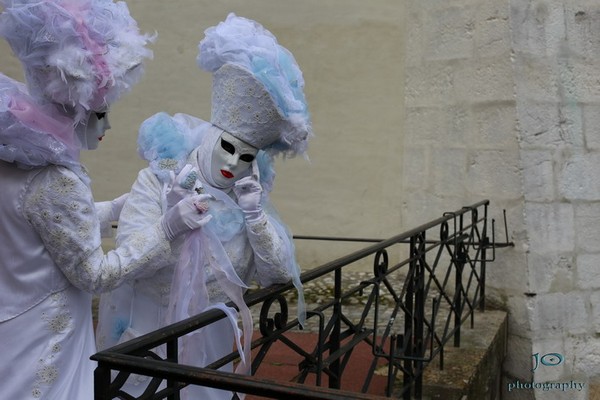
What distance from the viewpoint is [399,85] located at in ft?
20.6

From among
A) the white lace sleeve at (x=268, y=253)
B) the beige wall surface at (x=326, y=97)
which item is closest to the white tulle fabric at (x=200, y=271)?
the white lace sleeve at (x=268, y=253)

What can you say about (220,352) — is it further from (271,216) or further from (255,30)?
(255,30)

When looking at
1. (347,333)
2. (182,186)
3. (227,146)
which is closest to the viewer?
(182,186)

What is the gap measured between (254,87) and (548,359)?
12.0ft

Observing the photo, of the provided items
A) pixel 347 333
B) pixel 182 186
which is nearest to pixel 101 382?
pixel 182 186

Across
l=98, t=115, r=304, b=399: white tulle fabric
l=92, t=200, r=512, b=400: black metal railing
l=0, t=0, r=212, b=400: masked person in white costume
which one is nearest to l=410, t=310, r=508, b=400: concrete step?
l=92, t=200, r=512, b=400: black metal railing

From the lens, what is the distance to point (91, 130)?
227 centimetres

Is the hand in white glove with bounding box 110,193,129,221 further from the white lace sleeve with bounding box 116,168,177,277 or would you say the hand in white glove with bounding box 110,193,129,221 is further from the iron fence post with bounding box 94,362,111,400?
the iron fence post with bounding box 94,362,111,400

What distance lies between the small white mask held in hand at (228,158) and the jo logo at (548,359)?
337cm

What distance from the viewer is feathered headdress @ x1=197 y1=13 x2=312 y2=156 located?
2627 mm

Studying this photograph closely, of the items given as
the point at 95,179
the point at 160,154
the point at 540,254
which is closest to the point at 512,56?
the point at 540,254

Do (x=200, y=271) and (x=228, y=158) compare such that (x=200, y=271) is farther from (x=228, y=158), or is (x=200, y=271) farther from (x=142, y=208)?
(x=228, y=158)

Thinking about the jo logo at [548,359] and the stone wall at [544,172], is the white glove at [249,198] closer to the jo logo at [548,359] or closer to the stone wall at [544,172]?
the stone wall at [544,172]

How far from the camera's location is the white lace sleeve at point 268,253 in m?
2.58
